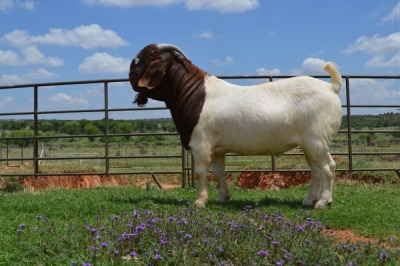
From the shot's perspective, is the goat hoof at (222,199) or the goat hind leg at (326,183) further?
the goat hoof at (222,199)

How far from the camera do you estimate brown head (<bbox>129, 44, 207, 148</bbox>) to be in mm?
6082

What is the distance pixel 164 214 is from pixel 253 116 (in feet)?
5.78

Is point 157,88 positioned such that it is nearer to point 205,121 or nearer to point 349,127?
point 205,121

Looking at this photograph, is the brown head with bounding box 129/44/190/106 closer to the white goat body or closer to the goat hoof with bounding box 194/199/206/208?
the white goat body

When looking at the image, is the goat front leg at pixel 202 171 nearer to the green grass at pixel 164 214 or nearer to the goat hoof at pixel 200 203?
the goat hoof at pixel 200 203

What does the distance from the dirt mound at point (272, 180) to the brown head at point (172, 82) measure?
951 cm

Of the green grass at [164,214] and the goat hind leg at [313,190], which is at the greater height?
the goat hind leg at [313,190]

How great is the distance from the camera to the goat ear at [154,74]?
6.18 meters

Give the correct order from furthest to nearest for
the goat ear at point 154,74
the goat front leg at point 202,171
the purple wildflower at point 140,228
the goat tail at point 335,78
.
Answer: the goat ear at point 154,74 → the goat tail at point 335,78 → the goat front leg at point 202,171 → the purple wildflower at point 140,228

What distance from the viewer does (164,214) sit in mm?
4652

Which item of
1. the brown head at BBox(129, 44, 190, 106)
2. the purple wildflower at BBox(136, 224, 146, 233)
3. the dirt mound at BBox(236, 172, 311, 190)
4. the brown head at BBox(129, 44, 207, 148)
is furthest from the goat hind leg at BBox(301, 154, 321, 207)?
the dirt mound at BBox(236, 172, 311, 190)

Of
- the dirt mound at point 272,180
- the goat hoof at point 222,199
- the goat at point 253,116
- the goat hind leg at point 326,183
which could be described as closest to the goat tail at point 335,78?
the goat at point 253,116

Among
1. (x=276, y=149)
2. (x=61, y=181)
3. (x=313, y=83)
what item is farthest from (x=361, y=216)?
(x=61, y=181)

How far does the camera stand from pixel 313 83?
5914 millimetres
